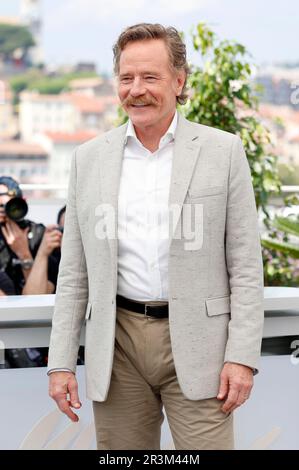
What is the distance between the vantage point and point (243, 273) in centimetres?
160

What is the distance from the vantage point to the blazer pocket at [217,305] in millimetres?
1612

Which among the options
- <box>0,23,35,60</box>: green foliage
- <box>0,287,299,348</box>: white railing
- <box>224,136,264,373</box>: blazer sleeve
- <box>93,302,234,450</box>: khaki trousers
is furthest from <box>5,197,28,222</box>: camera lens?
<box>0,23,35,60</box>: green foliage

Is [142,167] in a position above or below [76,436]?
above

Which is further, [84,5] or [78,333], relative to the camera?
[84,5]

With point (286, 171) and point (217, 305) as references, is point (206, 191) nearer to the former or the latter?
point (217, 305)

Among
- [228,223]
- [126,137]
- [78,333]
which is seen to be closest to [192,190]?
[228,223]

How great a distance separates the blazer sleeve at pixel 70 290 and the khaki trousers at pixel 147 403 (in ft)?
0.35

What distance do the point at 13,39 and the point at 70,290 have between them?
3148 inches

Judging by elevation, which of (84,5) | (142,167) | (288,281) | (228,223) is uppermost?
(84,5)

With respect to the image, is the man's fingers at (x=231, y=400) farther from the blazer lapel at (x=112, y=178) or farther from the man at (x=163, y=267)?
the blazer lapel at (x=112, y=178)

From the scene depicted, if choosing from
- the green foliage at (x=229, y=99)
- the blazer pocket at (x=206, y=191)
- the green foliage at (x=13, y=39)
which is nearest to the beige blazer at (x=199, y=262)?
the blazer pocket at (x=206, y=191)

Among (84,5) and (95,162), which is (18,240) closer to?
(95,162)

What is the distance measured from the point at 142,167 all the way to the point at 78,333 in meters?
0.39

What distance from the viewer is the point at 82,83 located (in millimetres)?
71125
